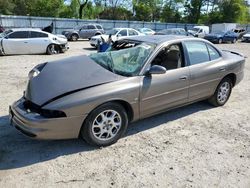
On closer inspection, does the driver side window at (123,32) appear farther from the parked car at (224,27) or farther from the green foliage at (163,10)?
the green foliage at (163,10)

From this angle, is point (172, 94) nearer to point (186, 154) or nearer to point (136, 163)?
point (186, 154)

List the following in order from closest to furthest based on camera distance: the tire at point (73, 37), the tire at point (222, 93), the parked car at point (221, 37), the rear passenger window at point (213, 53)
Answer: the rear passenger window at point (213, 53)
the tire at point (222, 93)
the tire at point (73, 37)
the parked car at point (221, 37)

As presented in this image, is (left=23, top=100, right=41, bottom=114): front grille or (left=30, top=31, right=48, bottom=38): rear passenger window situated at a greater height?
(left=30, top=31, right=48, bottom=38): rear passenger window

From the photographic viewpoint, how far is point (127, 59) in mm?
4289

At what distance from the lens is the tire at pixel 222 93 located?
5.41 meters

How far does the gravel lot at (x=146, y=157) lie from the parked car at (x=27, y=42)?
8732 mm

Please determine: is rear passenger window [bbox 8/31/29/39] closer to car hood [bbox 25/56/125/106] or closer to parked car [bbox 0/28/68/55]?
parked car [bbox 0/28/68/55]

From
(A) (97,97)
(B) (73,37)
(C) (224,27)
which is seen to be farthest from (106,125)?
(C) (224,27)

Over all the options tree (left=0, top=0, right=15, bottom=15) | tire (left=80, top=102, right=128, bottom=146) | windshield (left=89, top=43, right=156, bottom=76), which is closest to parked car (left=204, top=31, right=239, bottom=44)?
windshield (left=89, top=43, right=156, bottom=76)

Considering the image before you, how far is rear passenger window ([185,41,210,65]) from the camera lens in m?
4.79

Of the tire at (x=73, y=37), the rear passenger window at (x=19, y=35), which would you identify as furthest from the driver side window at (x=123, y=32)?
the tire at (x=73, y=37)

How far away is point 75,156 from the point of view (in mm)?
3582

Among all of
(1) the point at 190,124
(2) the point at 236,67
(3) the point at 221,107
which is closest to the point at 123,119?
(1) the point at 190,124

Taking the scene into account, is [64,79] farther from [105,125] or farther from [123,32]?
[123,32]
